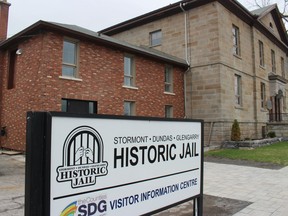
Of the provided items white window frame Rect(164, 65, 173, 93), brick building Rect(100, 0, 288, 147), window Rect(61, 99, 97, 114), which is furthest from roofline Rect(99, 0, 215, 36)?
window Rect(61, 99, 97, 114)

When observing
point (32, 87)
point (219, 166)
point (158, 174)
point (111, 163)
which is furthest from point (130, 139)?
point (32, 87)

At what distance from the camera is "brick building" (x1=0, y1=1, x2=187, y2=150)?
42.7ft

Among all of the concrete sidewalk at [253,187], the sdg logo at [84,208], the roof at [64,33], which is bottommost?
the concrete sidewalk at [253,187]

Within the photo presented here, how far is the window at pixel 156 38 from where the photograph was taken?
23375 mm

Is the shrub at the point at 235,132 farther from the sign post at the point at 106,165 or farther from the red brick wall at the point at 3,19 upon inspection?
the sign post at the point at 106,165

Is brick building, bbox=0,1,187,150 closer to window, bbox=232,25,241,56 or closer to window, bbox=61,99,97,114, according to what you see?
window, bbox=61,99,97,114

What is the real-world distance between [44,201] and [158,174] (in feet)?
4.56

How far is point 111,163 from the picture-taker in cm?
276

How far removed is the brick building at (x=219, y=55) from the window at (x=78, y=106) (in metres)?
8.04

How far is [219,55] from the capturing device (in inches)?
758

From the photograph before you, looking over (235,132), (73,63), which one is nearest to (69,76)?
(73,63)

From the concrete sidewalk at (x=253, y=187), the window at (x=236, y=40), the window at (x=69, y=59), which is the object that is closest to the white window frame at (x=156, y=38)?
the window at (x=236, y=40)

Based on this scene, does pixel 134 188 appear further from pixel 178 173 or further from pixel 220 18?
pixel 220 18

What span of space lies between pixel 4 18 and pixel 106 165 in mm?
19184
